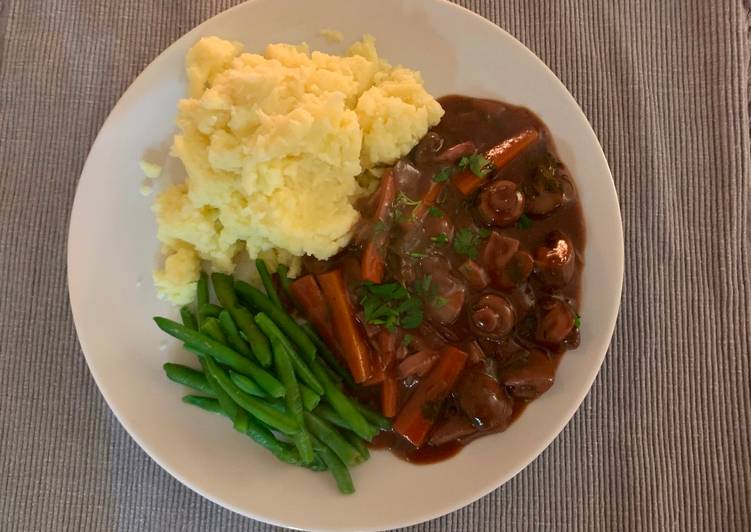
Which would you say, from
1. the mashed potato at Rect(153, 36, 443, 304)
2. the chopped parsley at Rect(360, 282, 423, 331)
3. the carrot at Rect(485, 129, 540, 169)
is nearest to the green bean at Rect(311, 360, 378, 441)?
the chopped parsley at Rect(360, 282, 423, 331)

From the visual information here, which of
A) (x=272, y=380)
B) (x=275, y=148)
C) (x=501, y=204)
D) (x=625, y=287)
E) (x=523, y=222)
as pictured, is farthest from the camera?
(x=625, y=287)

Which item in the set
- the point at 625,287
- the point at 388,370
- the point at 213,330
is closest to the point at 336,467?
the point at 388,370

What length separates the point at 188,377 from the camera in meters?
2.87

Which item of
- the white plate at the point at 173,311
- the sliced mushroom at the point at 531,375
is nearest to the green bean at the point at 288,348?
the white plate at the point at 173,311

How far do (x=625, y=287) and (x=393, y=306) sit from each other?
1297 millimetres

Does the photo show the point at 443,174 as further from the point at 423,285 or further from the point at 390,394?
the point at 390,394

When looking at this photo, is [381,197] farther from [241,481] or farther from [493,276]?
[241,481]

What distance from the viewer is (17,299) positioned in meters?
3.26

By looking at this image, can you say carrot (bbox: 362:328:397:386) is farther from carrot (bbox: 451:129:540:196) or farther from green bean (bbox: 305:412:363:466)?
carrot (bbox: 451:129:540:196)

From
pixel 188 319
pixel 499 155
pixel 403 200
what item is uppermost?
pixel 499 155

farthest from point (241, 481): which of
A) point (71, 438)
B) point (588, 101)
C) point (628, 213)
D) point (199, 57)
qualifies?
point (588, 101)

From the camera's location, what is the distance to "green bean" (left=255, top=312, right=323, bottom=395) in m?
2.77

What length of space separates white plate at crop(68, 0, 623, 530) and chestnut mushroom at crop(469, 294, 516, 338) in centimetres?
39

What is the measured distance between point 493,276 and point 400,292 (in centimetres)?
44
